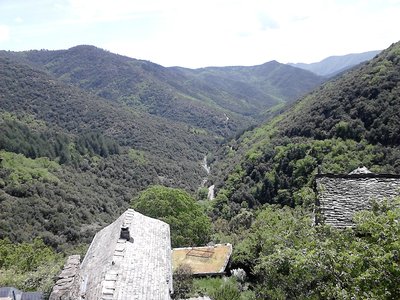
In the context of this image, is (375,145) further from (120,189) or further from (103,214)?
(120,189)

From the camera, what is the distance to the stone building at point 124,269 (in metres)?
15.6

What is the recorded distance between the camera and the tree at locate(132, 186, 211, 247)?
40.5 m

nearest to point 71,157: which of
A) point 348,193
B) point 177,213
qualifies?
point 177,213

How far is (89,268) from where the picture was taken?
18.5 meters

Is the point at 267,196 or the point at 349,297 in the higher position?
the point at 349,297

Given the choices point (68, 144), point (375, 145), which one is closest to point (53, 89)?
point (68, 144)

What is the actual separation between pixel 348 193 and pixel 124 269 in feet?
31.2

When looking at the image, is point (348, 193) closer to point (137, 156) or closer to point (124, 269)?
point (124, 269)

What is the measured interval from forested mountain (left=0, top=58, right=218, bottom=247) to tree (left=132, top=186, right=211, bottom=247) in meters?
19.8

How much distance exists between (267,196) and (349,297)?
61.0 m

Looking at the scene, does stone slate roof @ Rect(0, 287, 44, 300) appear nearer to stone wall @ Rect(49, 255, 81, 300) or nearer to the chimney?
stone wall @ Rect(49, 255, 81, 300)

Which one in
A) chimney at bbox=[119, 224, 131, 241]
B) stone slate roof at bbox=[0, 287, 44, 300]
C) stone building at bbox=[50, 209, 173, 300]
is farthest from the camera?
chimney at bbox=[119, 224, 131, 241]

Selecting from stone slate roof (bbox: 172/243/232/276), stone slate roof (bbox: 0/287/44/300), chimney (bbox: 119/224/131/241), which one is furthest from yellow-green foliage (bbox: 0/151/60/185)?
chimney (bbox: 119/224/131/241)

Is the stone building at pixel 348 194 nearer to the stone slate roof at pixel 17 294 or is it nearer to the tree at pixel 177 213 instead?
the stone slate roof at pixel 17 294
